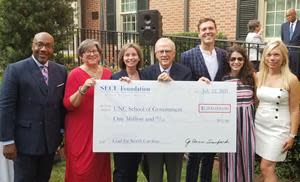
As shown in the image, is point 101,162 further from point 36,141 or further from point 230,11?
point 230,11

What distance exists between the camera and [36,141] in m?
3.77

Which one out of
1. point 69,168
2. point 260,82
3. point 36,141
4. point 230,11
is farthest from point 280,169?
point 230,11

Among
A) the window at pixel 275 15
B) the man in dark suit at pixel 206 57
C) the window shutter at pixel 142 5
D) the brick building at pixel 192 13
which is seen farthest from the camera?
the window shutter at pixel 142 5

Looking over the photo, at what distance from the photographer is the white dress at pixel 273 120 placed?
4.14m

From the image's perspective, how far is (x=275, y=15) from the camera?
10195mm

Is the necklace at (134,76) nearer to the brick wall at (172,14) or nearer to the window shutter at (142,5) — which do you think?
the brick wall at (172,14)

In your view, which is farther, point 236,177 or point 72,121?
point 236,177

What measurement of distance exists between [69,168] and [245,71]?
205 centimetres

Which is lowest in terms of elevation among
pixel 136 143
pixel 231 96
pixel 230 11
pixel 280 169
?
pixel 280 169

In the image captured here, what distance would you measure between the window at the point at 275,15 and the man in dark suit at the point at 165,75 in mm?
6656

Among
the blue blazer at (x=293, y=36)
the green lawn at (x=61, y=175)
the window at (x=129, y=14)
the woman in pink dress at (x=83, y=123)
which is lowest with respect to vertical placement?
the green lawn at (x=61, y=175)

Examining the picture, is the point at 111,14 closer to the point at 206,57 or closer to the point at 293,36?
the point at 293,36

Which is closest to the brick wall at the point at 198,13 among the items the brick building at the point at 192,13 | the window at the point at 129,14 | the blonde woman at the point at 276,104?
the brick building at the point at 192,13

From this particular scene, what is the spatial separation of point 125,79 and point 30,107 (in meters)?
0.91
